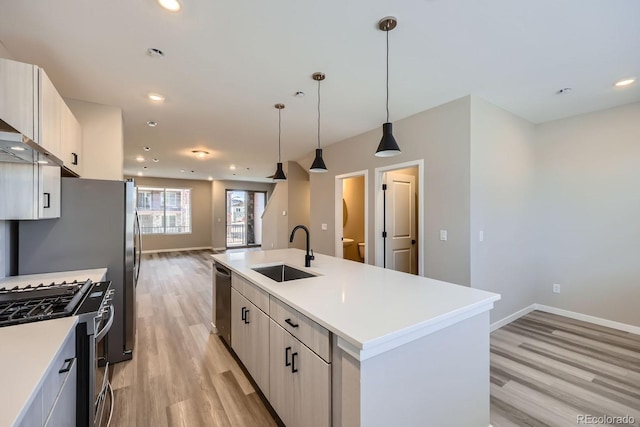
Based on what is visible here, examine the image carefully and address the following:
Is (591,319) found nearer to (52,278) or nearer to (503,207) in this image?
(503,207)

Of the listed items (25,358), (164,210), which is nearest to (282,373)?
(25,358)

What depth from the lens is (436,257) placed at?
329cm

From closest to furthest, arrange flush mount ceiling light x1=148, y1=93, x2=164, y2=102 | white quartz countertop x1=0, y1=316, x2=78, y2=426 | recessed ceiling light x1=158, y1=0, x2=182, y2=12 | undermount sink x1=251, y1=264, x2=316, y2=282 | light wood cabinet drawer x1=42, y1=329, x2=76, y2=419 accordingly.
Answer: white quartz countertop x1=0, y1=316, x2=78, y2=426 < light wood cabinet drawer x1=42, y1=329, x2=76, y2=419 < recessed ceiling light x1=158, y1=0, x2=182, y2=12 < undermount sink x1=251, y1=264, x2=316, y2=282 < flush mount ceiling light x1=148, y1=93, x2=164, y2=102

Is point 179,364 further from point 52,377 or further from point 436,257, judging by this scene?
point 436,257

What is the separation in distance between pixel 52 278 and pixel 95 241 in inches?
16.0

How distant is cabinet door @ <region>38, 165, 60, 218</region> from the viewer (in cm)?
195

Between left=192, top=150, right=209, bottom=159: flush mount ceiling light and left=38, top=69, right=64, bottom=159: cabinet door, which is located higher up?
left=192, top=150, right=209, bottom=159: flush mount ceiling light

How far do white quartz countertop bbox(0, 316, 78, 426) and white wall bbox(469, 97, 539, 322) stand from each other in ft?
10.8

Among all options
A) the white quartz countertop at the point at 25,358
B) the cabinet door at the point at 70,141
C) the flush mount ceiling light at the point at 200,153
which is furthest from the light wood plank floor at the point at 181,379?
the flush mount ceiling light at the point at 200,153

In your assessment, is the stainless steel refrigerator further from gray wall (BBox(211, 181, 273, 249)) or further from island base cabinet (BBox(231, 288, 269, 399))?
gray wall (BBox(211, 181, 273, 249))

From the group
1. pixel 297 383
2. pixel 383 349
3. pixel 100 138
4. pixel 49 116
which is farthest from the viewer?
pixel 100 138

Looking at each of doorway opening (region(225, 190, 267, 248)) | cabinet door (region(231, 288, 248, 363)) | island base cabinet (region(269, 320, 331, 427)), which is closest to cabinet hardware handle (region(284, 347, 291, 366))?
island base cabinet (region(269, 320, 331, 427))

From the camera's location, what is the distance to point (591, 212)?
11.3ft

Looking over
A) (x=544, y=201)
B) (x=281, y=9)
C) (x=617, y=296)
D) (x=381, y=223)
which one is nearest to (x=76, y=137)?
(x=281, y=9)
